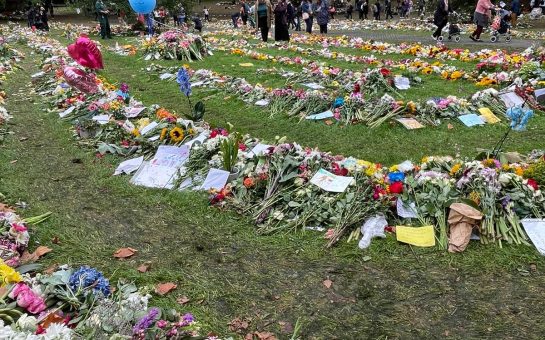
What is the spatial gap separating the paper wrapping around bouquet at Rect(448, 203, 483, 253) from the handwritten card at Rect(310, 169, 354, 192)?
1256 millimetres

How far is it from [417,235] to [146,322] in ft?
9.46

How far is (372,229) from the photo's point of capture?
5.34 m

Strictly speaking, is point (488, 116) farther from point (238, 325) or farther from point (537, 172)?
point (238, 325)

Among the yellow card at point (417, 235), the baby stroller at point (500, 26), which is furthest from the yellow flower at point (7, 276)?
the baby stroller at point (500, 26)

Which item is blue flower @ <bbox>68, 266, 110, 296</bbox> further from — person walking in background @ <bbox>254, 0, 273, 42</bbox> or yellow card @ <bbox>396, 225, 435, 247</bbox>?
person walking in background @ <bbox>254, 0, 273, 42</bbox>

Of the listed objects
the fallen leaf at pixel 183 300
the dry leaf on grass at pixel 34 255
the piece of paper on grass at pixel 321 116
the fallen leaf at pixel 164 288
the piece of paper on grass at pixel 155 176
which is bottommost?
the fallen leaf at pixel 183 300

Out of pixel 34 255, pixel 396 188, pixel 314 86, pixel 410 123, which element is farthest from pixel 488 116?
pixel 34 255

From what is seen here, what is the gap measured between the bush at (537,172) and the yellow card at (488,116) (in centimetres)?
350

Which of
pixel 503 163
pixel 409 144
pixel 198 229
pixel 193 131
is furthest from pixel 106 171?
pixel 503 163

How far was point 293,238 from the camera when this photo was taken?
17.6 ft

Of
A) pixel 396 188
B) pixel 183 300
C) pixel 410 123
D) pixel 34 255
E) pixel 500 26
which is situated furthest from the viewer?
pixel 500 26

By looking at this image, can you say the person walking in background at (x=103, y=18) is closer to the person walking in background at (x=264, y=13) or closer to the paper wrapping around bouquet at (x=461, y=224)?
the person walking in background at (x=264, y=13)

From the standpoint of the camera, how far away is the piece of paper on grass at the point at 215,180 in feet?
21.2

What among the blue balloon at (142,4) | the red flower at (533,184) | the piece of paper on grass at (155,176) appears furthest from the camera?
the blue balloon at (142,4)
